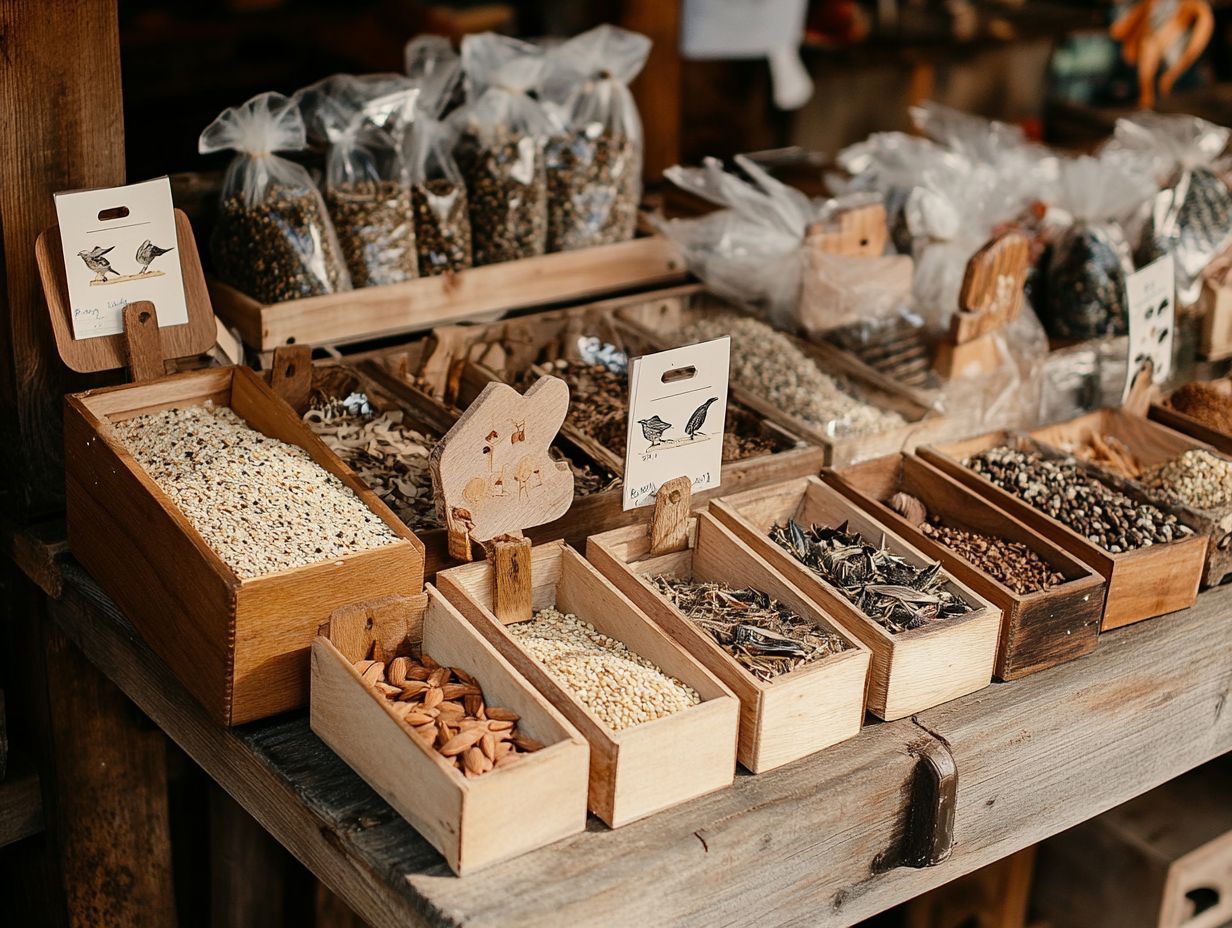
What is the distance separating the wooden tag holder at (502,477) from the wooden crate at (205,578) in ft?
0.23

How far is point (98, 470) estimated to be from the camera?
1.61 meters

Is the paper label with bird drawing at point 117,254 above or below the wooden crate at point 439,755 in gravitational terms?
above

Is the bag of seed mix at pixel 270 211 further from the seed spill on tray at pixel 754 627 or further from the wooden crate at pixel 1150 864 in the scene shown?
the wooden crate at pixel 1150 864

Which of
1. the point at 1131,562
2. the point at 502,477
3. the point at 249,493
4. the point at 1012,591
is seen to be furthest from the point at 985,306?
the point at 249,493

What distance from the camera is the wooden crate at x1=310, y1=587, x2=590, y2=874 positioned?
48.5 inches

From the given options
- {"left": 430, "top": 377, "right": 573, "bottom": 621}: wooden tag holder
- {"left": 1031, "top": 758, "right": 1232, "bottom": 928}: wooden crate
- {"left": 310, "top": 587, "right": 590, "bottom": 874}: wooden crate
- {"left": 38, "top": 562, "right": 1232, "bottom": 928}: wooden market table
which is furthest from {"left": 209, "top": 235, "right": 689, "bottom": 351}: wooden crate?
{"left": 1031, "top": 758, "right": 1232, "bottom": 928}: wooden crate

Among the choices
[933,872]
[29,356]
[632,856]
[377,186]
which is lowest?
[933,872]

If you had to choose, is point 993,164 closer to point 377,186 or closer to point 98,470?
point 377,186

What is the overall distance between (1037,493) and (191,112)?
3310mm

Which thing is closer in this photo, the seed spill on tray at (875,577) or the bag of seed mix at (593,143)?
the seed spill on tray at (875,577)

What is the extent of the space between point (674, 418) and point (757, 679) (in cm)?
34

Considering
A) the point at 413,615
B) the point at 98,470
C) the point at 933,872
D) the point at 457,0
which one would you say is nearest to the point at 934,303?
the point at 933,872

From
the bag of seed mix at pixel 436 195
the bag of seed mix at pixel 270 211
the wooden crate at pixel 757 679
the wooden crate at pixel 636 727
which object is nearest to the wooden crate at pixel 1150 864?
the wooden crate at pixel 757 679

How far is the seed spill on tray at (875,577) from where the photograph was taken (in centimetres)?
152
